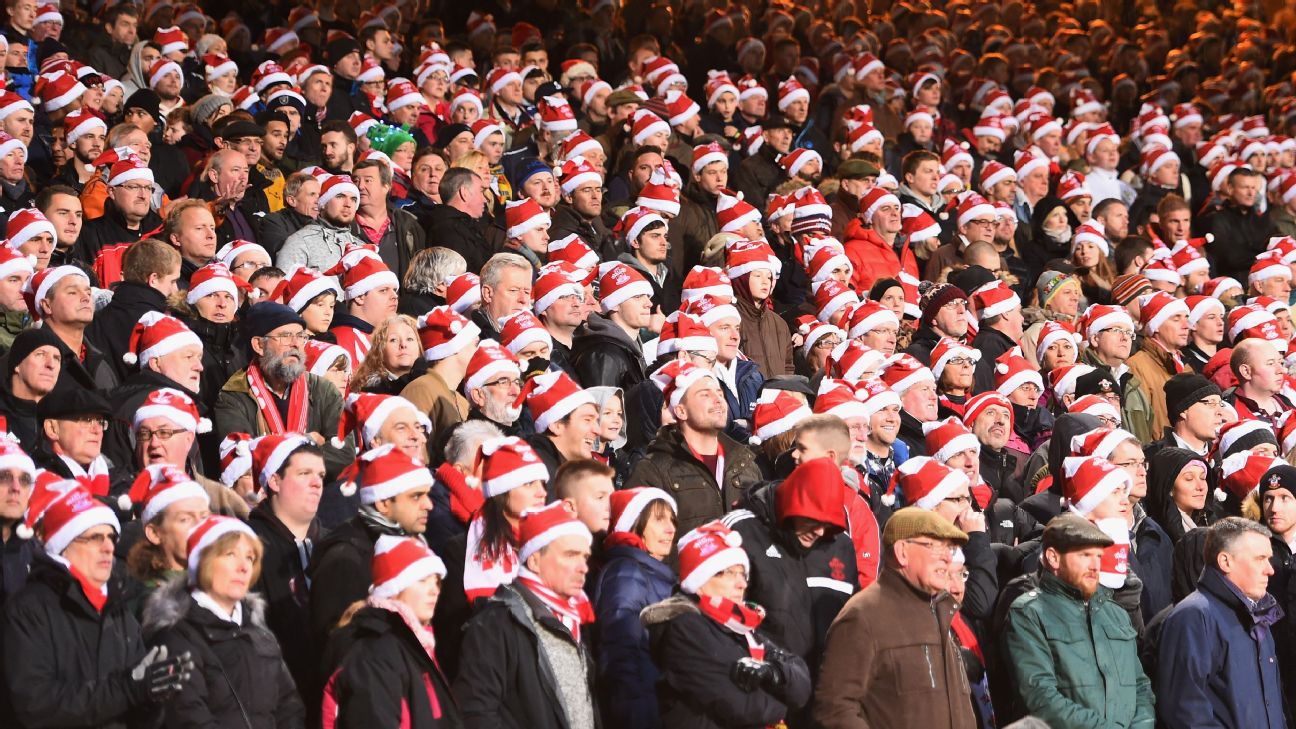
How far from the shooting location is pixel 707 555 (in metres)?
7.10

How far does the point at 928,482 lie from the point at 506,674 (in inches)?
104

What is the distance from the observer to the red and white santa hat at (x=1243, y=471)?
10.0 metres

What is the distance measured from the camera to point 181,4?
18.1 meters

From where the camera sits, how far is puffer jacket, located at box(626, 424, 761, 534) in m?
8.64

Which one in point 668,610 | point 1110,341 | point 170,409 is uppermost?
point 668,610

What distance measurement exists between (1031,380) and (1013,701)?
3777 millimetres

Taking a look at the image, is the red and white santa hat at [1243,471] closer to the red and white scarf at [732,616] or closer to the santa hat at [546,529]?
the red and white scarf at [732,616]

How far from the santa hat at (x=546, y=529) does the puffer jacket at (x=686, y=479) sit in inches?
57.5

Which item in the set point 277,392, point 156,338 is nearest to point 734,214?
point 277,392

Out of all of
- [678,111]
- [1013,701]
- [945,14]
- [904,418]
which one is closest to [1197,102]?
[945,14]

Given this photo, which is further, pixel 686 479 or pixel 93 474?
pixel 686 479

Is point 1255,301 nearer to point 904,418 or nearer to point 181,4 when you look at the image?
point 904,418

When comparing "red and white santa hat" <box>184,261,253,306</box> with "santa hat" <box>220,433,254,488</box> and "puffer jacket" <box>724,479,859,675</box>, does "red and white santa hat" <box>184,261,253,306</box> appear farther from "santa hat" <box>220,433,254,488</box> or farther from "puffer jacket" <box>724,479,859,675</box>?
"puffer jacket" <box>724,479,859,675</box>

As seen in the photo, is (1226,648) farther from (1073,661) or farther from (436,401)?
(436,401)
